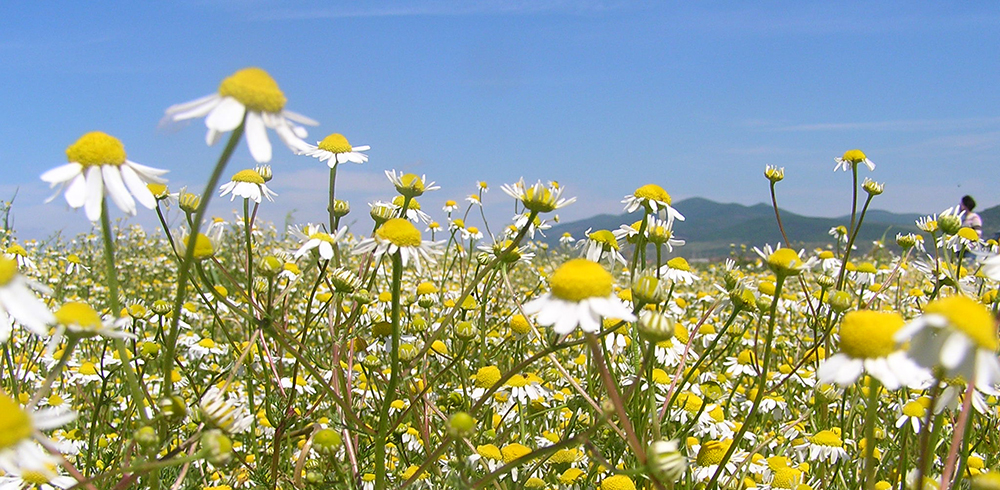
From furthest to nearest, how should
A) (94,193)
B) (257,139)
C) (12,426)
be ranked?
(94,193)
(257,139)
(12,426)

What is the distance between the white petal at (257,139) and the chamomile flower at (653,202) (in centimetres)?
143

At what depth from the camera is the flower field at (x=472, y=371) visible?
105 centimetres

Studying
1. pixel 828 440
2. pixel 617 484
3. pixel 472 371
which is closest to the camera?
pixel 617 484

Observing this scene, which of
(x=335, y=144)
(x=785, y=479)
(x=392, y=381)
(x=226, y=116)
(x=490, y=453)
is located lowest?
(x=785, y=479)

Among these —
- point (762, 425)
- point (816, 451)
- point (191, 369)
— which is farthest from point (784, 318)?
point (191, 369)

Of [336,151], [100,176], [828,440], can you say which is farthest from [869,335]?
[336,151]

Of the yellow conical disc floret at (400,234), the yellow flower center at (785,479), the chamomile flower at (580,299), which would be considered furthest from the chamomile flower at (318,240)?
the yellow flower center at (785,479)

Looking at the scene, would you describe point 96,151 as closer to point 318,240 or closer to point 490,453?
point 318,240

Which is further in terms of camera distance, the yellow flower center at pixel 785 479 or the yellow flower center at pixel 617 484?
the yellow flower center at pixel 785 479

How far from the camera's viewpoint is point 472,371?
3164mm

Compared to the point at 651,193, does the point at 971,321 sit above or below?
below

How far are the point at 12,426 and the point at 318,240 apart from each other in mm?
1116

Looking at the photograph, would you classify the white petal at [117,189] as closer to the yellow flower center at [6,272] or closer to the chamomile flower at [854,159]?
the yellow flower center at [6,272]

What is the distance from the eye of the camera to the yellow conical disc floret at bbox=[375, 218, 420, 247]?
1.60 meters
